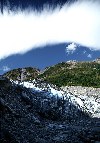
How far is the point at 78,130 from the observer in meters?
34.0

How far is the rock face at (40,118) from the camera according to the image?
29625 mm

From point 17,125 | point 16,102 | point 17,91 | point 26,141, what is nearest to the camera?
point 26,141

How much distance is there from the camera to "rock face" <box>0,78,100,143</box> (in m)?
29.6

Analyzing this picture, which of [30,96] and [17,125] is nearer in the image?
[17,125]

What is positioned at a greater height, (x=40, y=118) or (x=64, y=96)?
(x=64, y=96)

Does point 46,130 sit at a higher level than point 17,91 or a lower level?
lower

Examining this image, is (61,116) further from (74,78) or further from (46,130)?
(74,78)

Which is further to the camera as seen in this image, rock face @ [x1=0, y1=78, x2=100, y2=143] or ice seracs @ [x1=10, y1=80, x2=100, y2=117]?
ice seracs @ [x1=10, y1=80, x2=100, y2=117]

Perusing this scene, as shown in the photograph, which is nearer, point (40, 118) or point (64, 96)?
Answer: point (40, 118)

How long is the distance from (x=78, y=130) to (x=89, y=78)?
321 ft

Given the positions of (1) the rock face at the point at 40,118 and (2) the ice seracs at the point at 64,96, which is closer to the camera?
(1) the rock face at the point at 40,118

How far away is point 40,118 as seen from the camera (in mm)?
42781

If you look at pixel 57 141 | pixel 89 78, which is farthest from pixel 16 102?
pixel 89 78

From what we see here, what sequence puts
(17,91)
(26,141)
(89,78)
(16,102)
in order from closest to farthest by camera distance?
(26,141) < (16,102) < (17,91) < (89,78)
